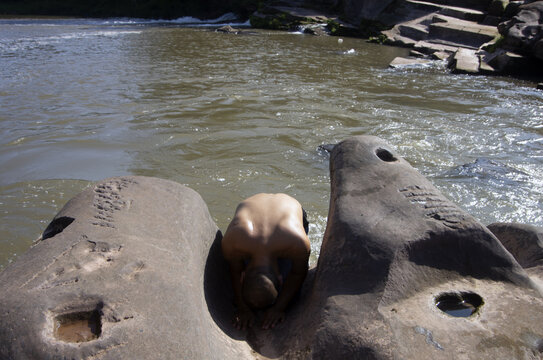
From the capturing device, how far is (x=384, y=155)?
10.6 ft

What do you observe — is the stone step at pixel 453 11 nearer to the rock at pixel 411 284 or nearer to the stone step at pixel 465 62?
the stone step at pixel 465 62

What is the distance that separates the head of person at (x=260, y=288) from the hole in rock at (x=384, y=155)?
3.84 ft

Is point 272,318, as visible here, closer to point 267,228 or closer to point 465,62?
point 267,228

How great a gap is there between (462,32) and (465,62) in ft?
10.9

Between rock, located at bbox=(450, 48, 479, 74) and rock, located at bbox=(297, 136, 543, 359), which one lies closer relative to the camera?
rock, located at bbox=(297, 136, 543, 359)

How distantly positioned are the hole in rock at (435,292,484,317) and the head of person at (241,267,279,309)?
84 cm

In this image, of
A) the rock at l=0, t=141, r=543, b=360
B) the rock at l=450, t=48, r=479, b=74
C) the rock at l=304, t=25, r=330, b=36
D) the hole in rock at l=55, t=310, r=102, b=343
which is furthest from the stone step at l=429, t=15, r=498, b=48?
the hole in rock at l=55, t=310, r=102, b=343

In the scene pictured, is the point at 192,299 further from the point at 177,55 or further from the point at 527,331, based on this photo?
the point at 177,55

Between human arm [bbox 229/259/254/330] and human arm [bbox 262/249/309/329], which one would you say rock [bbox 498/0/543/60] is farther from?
human arm [bbox 229/259/254/330]

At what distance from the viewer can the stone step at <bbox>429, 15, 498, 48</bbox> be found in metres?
14.5

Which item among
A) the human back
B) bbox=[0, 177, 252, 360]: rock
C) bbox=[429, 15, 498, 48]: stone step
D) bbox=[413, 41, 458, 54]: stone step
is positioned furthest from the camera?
bbox=[429, 15, 498, 48]: stone step

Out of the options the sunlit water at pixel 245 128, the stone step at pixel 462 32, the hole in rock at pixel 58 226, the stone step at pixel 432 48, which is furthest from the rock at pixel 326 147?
the stone step at pixel 462 32

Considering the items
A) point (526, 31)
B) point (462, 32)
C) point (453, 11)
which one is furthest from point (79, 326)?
point (453, 11)

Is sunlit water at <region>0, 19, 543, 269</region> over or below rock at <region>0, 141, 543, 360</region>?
below
